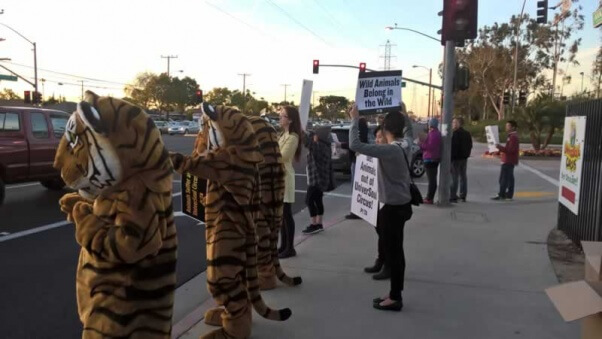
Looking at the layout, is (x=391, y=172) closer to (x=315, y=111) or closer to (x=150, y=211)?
(x=150, y=211)

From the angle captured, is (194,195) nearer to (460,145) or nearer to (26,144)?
(26,144)

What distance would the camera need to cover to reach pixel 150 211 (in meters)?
2.20

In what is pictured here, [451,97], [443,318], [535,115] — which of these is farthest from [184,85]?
[443,318]

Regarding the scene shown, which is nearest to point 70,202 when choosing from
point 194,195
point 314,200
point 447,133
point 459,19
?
point 194,195

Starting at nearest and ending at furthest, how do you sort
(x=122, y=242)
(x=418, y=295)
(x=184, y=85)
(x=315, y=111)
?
(x=122, y=242) < (x=418, y=295) < (x=184, y=85) < (x=315, y=111)

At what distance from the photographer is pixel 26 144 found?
9.73 m

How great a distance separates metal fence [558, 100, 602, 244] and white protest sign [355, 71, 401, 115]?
93.1 inches

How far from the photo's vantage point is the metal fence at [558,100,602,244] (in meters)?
5.78

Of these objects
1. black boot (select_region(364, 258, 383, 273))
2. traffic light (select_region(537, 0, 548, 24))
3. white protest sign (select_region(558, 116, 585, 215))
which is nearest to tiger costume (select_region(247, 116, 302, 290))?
black boot (select_region(364, 258, 383, 273))

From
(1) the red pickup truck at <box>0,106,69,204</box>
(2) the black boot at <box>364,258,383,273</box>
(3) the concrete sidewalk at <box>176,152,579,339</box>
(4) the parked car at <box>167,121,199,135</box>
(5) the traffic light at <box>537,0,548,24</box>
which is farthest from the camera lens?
(4) the parked car at <box>167,121,199,135</box>

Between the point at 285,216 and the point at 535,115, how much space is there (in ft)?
69.0

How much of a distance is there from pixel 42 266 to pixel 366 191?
3905mm

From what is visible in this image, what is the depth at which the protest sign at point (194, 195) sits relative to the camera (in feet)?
12.9

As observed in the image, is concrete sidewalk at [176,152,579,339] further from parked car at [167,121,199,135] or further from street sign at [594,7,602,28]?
parked car at [167,121,199,135]
